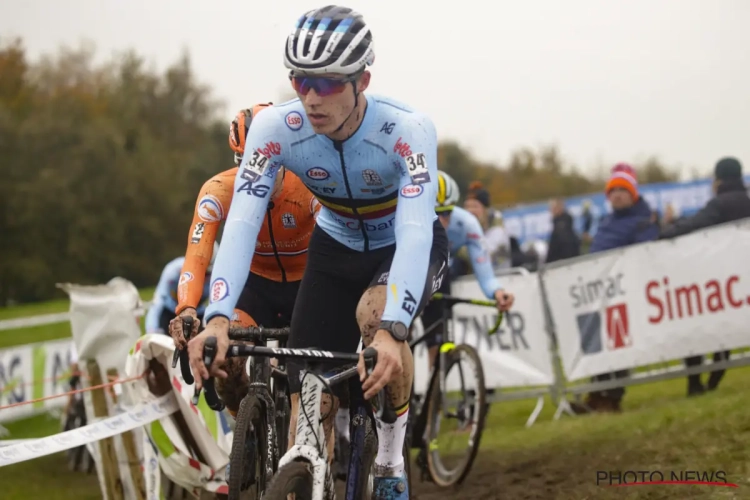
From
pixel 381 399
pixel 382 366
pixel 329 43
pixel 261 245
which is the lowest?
pixel 381 399

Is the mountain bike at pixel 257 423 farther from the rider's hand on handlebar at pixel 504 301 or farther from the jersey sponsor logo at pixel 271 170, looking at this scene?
the rider's hand on handlebar at pixel 504 301

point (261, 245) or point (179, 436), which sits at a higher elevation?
point (261, 245)

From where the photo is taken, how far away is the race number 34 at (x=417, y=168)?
424 centimetres

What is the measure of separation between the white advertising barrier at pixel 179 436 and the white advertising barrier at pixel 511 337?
4721 mm

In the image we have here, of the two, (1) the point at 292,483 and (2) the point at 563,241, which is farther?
(2) the point at 563,241

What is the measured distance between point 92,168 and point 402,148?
131 feet

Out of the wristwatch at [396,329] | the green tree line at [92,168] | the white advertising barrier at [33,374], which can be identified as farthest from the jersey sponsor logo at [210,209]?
the green tree line at [92,168]

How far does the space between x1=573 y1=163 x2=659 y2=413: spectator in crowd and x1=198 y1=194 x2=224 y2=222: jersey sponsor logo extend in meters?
6.08

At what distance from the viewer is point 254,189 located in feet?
14.0

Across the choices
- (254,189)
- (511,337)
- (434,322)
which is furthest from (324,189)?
(511,337)

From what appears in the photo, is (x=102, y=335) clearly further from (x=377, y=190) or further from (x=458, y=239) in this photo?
(x=377, y=190)

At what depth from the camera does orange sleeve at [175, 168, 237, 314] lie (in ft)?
16.7

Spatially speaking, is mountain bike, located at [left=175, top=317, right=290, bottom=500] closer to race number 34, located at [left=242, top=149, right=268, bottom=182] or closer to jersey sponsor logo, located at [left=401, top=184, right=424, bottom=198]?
race number 34, located at [left=242, top=149, right=268, bottom=182]

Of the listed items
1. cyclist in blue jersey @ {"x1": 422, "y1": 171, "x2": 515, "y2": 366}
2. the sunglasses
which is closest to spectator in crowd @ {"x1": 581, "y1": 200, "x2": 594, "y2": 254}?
cyclist in blue jersey @ {"x1": 422, "y1": 171, "x2": 515, "y2": 366}
